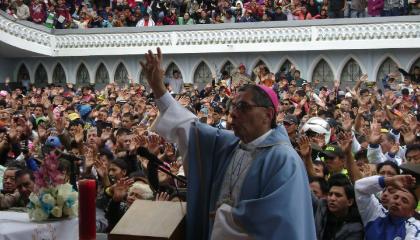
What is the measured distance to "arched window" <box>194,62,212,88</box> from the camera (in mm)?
25109

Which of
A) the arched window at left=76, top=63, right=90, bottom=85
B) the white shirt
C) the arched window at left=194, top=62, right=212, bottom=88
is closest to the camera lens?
the white shirt

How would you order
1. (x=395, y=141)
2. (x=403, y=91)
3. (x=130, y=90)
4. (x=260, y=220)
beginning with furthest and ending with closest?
(x=130, y=90)
(x=403, y=91)
(x=395, y=141)
(x=260, y=220)

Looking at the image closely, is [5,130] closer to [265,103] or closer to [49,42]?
[265,103]

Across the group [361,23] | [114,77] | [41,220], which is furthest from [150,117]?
[114,77]

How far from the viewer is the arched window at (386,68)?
2275 centimetres

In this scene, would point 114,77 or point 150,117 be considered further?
point 114,77

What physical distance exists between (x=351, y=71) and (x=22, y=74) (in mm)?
11677

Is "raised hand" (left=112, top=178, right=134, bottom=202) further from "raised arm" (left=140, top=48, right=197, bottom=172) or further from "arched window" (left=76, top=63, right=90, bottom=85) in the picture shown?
"arched window" (left=76, top=63, right=90, bottom=85)

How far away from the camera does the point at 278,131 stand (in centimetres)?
410

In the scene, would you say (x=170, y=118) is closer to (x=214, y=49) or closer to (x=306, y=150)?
(x=306, y=150)

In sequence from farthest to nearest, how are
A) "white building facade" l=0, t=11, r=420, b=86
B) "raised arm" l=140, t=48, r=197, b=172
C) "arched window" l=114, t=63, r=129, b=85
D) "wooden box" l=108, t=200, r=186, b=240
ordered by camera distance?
"arched window" l=114, t=63, r=129, b=85, "white building facade" l=0, t=11, r=420, b=86, "raised arm" l=140, t=48, r=197, b=172, "wooden box" l=108, t=200, r=186, b=240

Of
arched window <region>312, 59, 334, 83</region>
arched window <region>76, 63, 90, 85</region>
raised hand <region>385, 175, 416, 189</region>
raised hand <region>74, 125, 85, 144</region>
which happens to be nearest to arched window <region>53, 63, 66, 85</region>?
arched window <region>76, 63, 90, 85</region>

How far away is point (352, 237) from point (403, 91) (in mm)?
10300

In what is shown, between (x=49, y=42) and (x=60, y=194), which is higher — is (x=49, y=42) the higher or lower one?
the higher one
